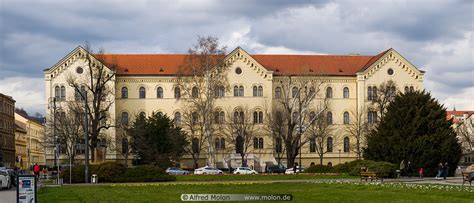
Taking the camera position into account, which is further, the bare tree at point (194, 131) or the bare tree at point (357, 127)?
the bare tree at point (357, 127)

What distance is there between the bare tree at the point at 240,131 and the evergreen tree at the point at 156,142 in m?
13.8

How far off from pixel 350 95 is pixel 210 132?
88.8 feet

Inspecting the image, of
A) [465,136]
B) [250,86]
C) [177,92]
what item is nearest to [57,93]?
[177,92]

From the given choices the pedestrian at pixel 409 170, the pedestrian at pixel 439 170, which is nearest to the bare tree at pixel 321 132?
the pedestrian at pixel 409 170

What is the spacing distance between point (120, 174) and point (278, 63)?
5568 cm

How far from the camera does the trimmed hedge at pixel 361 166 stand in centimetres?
5094

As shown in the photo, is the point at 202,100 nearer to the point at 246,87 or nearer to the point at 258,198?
the point at 246,87

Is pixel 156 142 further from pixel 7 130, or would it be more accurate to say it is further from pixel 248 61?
pixel 7 130

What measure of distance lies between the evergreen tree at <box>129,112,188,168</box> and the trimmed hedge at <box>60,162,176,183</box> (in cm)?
2489

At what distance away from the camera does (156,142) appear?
80562 mm

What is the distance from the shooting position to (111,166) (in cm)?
5353

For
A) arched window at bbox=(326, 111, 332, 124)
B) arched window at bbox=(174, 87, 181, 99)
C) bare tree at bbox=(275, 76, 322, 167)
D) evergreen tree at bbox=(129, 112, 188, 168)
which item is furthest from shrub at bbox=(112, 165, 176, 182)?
arched window at bbox=(326, 111, 332, 124)

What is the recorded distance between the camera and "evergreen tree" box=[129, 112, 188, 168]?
261ft

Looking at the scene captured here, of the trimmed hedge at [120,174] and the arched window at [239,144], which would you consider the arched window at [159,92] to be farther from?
the trimmed hedge at [120,174]
